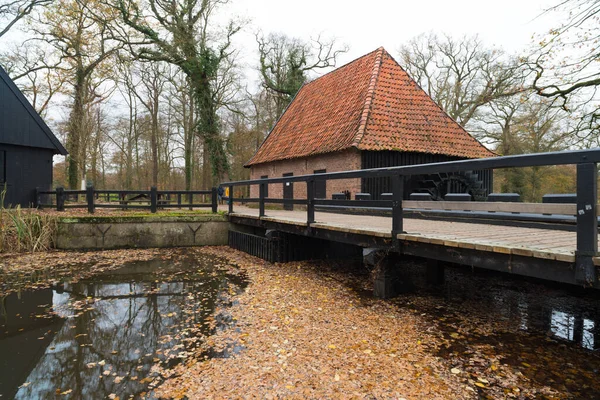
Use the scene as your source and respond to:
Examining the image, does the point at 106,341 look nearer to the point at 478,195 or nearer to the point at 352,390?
the point at 352,390

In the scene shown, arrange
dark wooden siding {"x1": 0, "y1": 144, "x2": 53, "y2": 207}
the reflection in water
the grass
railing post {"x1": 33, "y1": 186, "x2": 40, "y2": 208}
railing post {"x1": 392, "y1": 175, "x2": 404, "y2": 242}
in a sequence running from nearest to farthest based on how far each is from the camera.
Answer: the reflection in water, railing post {"x1": 392, "y1": 175, "x2": 404, "y2": 242}, the grass, dark wooden siding {"x1": 0, "y1": 144, "x2": 53, "y2": 207}, railing post {"x1": 33, "y1": 186, "x2": 40, "y2": 208}

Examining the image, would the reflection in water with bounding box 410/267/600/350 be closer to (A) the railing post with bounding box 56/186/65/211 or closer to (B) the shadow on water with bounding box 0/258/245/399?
(B) the shadow on water with bounding box 0/258/245/399

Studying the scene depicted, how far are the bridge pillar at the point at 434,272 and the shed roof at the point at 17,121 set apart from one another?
15.2 m

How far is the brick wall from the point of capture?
11953 mm

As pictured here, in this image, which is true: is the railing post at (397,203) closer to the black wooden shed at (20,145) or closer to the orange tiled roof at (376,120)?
the orange tiled roof at (376,120)

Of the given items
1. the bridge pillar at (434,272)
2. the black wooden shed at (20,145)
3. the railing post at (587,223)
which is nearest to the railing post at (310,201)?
the bridge pillar at (434,272)

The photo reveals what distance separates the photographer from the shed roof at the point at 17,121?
531 inches

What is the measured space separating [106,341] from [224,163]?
17.1m

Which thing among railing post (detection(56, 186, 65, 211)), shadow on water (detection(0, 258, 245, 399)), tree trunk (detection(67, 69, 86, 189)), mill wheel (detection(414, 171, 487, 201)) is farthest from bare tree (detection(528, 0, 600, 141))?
tree trunk (detection(67, 69, 86, 189))

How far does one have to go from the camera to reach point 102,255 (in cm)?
988

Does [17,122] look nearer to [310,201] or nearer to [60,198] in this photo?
[60,198]

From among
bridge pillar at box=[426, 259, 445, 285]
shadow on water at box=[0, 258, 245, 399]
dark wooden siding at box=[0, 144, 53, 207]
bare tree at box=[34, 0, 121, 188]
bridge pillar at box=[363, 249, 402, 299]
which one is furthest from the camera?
bare tree at box=[34, 0, 121, 188]

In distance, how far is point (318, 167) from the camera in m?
13.7

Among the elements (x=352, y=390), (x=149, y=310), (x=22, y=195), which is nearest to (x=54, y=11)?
(x=22, y=195)
